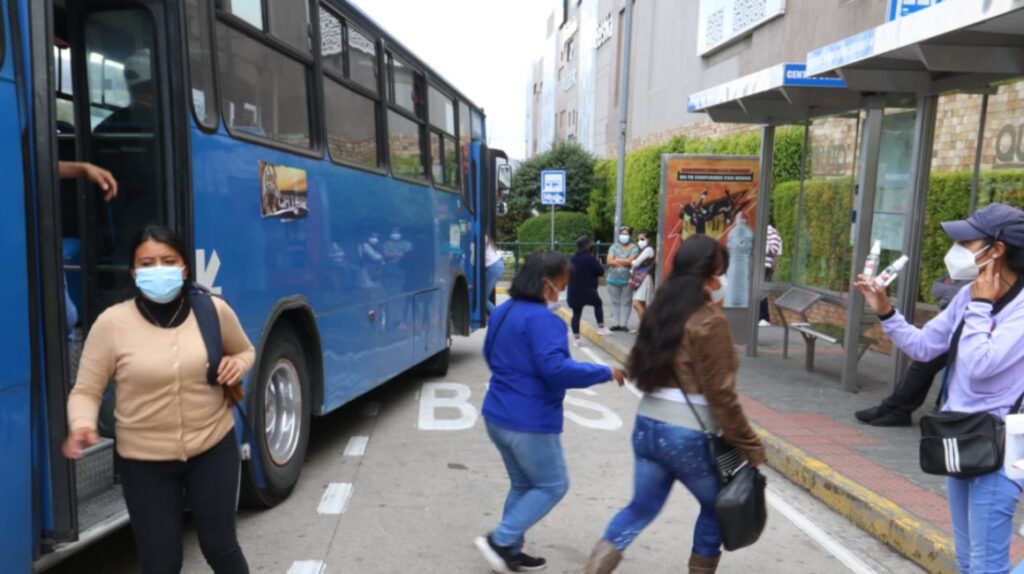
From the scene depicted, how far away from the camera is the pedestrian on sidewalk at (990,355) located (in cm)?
308

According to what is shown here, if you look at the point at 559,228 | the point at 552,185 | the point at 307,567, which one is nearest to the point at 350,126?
the point at 307,567

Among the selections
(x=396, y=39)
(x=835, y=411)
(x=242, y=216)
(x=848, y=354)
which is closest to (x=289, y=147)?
(x=242, y=216)

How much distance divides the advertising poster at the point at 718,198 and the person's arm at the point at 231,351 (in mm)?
9690

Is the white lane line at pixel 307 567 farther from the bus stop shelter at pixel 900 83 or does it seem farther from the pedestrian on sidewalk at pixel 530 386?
the bus stop shelter at pixel 900 83

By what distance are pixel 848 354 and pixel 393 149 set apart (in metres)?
5.12

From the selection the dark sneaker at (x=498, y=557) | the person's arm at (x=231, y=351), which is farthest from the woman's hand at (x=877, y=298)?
the person's arm at (x=231, y=351)

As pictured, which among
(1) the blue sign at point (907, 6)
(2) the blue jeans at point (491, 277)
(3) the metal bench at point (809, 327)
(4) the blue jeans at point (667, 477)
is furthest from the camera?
(2) the blue jeans at point (491, 277)

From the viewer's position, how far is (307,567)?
4363 millimetres

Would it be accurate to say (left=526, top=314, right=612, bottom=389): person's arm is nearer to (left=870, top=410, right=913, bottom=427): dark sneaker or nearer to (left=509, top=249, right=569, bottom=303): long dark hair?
(left=509, top=249, right=569, bottom=303): long dark hair

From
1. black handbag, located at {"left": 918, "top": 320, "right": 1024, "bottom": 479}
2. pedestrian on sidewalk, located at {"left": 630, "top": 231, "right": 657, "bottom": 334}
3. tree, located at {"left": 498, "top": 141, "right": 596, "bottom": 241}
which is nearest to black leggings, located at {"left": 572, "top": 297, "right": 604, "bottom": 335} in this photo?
pedestrian on sidewalk, located at {"left": 630, "top": 231, "right": 657, "bottom": 334}

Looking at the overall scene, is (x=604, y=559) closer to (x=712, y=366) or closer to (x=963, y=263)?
(x=712, y=366)

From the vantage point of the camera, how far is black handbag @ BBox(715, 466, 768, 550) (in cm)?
343

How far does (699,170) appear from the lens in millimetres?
12250

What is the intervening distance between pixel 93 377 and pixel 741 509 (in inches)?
101
